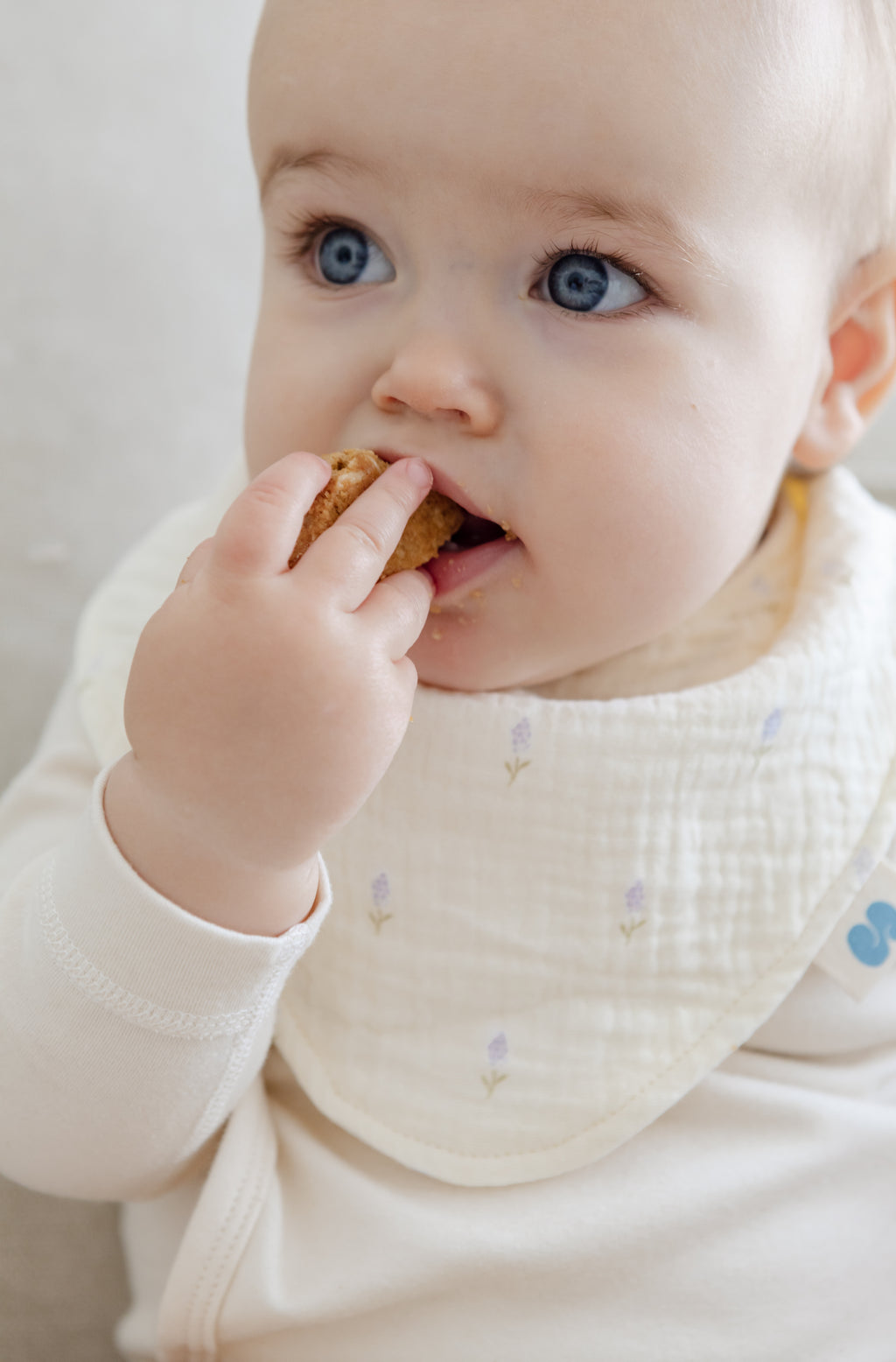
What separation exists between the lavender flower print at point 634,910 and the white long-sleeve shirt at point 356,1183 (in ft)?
0.39

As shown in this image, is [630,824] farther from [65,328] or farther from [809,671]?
[65,328]

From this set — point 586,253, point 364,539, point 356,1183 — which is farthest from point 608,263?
point 356,1183

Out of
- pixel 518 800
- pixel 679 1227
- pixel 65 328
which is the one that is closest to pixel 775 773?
pixel 518 800

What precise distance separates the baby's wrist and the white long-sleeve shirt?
0.03 ft

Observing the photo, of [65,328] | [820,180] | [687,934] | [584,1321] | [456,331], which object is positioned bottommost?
[584,1321]

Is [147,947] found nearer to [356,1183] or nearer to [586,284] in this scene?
[356,1183]

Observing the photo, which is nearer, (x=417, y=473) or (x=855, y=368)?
(x=417, y=473)

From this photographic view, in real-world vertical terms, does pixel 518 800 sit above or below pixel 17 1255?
above

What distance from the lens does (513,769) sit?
2.85 ft

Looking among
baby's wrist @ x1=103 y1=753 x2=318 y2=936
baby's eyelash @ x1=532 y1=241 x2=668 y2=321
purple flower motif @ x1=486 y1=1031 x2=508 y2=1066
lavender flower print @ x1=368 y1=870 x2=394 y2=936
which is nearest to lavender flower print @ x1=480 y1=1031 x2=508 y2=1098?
purple flower motif @ x1=486 y1=1031 x2=508 y2=1066

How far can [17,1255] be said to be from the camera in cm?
88

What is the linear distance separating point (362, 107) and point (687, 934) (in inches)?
22.5

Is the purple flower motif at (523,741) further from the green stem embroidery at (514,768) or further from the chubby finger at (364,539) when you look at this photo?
the chubby finger at (364,539)

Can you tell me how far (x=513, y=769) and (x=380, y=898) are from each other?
5.1 inches
